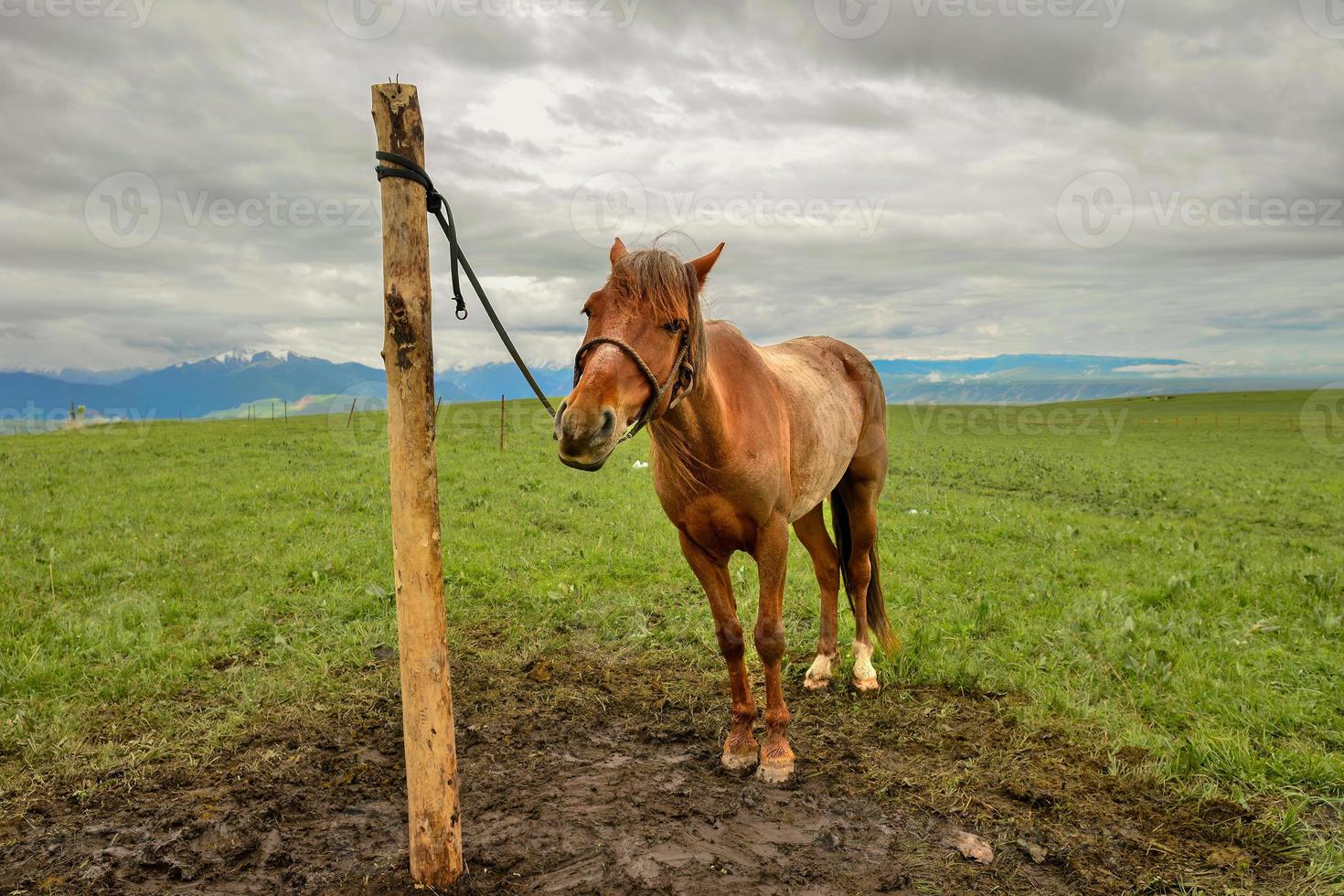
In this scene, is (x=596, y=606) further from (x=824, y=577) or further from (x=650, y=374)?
(x=650, y=374)

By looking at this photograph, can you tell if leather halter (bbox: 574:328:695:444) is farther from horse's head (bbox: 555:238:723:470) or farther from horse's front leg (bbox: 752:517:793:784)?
horse's front leg (bbox: 752:517:793:784)

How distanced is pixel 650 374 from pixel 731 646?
224 centimetres

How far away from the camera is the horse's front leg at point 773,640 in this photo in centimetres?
471

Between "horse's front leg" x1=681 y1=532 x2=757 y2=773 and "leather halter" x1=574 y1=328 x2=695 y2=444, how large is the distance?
137cm

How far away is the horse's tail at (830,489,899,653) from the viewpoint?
6602 millimetres

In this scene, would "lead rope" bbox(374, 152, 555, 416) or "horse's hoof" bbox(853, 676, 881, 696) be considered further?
"horse's hoof" bbox(853, 676, 881, 696)

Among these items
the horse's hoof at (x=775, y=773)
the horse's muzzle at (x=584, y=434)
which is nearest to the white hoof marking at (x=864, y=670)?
the horse's hoof at (x=775, y=773)

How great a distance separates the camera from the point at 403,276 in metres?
3.31

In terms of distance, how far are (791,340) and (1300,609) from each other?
19.7 ft

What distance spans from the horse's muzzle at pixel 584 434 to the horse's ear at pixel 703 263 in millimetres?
1128

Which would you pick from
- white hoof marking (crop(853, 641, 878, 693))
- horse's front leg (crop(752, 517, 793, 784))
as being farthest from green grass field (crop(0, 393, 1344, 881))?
horse's front leg (crop(752, 517, 793, 784))

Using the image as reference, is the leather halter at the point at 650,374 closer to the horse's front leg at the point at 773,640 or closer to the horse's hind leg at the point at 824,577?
the horse's front leg at the point at 773,640

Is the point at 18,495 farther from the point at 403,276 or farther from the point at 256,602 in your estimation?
the point at 403,276

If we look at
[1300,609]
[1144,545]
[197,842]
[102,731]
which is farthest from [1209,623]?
[102,731]
